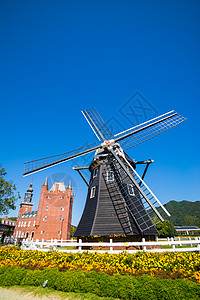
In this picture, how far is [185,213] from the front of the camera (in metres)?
112

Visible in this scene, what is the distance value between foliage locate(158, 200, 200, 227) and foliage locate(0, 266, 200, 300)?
9949cm

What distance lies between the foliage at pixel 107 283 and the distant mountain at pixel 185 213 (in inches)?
3917

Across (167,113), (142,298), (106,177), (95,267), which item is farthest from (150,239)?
(167,113)

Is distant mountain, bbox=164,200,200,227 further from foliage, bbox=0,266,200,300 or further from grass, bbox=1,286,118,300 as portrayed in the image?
grass, bbox=1,286,118,300

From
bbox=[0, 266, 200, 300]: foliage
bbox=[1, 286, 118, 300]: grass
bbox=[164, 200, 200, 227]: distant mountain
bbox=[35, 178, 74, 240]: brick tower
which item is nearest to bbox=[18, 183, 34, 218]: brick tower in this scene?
bbox=[35, 178, 74, 240]: brick tower

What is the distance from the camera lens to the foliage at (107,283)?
4.48 m

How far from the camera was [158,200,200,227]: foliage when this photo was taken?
96.1 meters

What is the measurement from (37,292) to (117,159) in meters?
11.4

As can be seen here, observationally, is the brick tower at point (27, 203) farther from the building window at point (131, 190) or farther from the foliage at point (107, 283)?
the foliage at point (107, 283)

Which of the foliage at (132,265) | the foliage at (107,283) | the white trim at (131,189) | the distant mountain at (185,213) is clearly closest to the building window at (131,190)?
the white trim at (131,189)

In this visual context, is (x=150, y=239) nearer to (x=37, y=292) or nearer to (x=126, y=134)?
(x=126, y=134)

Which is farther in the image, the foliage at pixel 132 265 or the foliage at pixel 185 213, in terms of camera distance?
the foliage at pixel 185 213

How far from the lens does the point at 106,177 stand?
16359 mm

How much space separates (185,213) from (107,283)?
4984 inches
